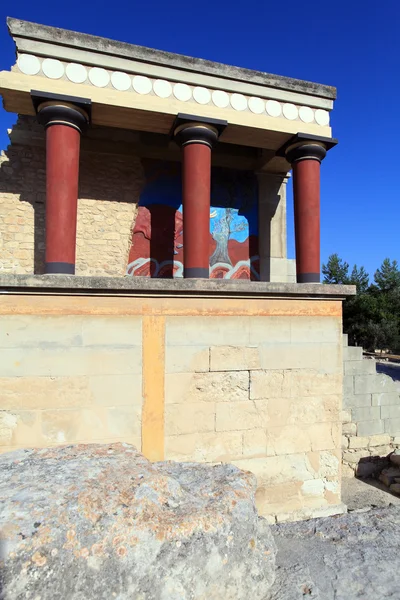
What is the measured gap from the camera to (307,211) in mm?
7797

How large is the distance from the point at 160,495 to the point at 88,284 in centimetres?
241

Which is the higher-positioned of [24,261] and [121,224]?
[121,224]

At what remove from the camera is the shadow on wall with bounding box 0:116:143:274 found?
25.9ft

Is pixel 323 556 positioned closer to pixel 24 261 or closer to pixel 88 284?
pixel 88 284

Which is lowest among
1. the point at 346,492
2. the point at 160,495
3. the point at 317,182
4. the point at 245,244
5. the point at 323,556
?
the point at 346,492

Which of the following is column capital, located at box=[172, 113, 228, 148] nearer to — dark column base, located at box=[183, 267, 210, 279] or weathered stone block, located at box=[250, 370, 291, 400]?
dark column base, located at box=[183, 267, 210, 279]

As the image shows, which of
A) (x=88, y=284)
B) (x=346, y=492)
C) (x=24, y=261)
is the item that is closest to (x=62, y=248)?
(x=24, y=261)

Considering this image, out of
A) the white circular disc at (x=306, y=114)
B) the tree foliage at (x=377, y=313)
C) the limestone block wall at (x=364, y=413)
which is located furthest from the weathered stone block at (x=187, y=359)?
the tree foliage at (x=377, y=313)

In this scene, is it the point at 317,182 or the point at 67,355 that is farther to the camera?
the point at 317,182

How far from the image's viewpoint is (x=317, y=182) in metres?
7.84

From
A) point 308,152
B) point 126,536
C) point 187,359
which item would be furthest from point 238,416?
point 308,152

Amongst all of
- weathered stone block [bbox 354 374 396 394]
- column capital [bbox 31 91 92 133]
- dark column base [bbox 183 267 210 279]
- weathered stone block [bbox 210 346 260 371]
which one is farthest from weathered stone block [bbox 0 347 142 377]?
weathered stone block [bbox 354 374 396 394]

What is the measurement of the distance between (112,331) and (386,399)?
19.2 ft

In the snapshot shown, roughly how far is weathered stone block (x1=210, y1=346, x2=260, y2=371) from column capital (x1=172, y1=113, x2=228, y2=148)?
438 cm
